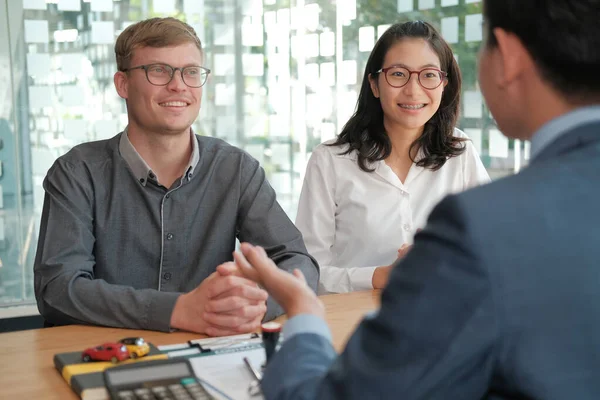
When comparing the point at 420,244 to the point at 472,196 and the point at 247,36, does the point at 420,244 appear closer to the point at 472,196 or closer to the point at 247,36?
the point at 472,196

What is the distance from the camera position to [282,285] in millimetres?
1144

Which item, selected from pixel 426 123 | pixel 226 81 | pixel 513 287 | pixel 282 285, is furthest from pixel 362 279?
pixel 226 81

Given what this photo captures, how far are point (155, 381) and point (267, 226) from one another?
1.00m

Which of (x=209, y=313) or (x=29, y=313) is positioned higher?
(x=209, y=313)

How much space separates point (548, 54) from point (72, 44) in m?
3.93

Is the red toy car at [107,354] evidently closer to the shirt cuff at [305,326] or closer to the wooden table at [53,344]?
the wooden table at [53,344]

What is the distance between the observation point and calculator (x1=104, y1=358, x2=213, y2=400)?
4.18 feet

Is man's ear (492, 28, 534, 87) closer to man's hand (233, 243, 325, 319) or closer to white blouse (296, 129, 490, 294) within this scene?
man's hand (233, 243, 325, 319)

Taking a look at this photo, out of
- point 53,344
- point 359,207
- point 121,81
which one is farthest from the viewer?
point 359,207

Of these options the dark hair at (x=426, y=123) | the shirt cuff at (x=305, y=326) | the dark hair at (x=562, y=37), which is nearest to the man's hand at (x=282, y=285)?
the shirt cuff at (x=305, y=326)

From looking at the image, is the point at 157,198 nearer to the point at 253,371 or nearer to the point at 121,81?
the point at 121,81

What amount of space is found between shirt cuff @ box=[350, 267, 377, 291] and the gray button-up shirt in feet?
0.82

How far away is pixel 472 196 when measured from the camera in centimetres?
78

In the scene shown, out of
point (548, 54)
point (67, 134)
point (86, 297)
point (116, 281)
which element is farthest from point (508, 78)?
point (67, 134)
